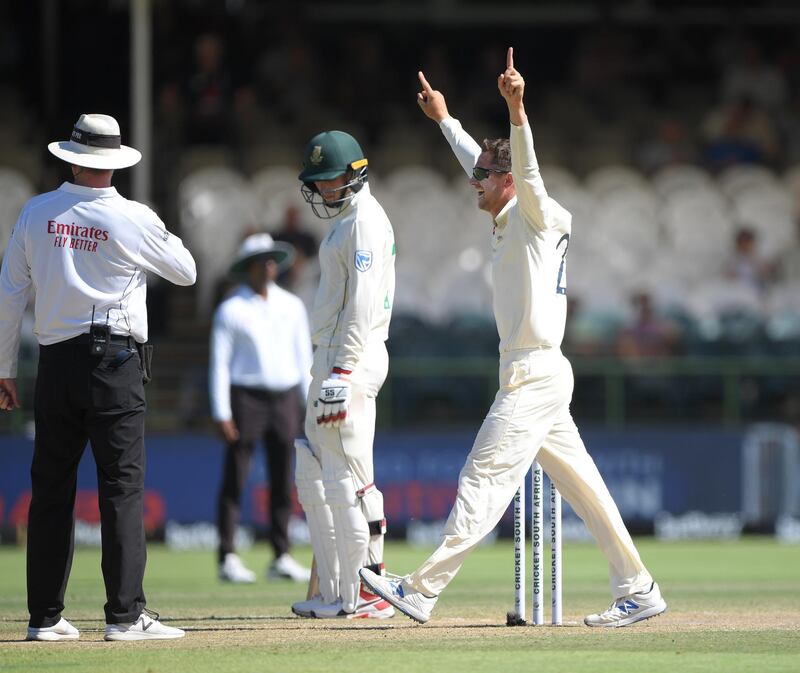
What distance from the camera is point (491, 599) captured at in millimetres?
9992

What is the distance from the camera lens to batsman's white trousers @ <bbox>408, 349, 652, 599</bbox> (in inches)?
295

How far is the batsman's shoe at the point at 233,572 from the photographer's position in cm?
1155

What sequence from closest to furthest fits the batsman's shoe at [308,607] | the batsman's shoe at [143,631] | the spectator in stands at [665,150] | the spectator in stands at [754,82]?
the batsman's shoe at [143,631] → the batsman's shoe at [308,607] → the spectator in stands at [665,150] → the spectator in stands at [754,82]

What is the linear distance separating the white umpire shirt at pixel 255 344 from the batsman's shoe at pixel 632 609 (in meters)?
4.53

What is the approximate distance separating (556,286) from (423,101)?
60.0 inches

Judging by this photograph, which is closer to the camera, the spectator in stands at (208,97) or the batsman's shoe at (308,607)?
the batsman's shoe at (308,607)

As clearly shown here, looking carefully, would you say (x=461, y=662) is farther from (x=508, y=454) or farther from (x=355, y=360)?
(x=355, y=360)

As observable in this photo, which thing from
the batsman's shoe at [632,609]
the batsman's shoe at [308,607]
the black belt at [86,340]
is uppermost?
the black belt at [86,340]

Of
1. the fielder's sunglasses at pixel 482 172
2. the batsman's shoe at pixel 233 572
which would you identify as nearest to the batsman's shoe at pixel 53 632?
the fielder's sunglasses at pixel 482 172

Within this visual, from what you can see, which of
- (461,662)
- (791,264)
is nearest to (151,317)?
(791,264)

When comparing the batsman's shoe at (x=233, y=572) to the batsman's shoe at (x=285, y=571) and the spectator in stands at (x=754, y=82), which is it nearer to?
the batsman's shoe at (x=285, y=571)

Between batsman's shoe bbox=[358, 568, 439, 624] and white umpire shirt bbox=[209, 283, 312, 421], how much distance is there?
450 cm

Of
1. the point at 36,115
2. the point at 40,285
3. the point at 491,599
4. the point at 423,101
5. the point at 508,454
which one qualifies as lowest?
the point at 491,599

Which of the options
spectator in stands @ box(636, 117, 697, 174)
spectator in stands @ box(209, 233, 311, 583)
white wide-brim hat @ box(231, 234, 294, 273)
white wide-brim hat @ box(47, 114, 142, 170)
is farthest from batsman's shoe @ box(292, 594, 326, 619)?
spectator in stands @ box(636, 117, 697, 174)
